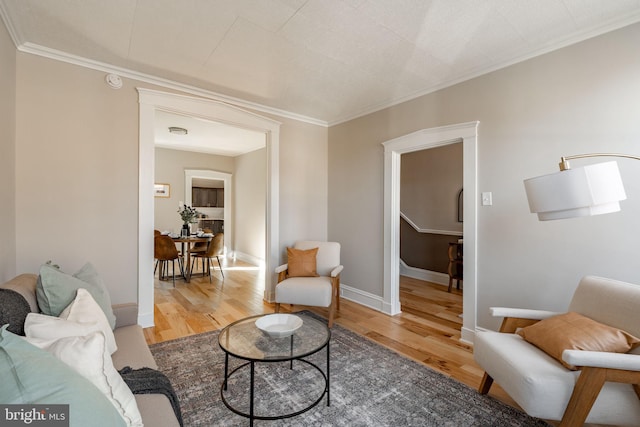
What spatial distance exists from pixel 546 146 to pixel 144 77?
12.6 feet

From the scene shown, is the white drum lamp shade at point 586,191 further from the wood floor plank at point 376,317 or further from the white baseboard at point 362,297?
the white baseboard at point 362,297

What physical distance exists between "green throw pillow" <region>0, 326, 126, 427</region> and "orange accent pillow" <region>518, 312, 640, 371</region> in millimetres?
2052

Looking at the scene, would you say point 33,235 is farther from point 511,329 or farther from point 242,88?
point 511,329

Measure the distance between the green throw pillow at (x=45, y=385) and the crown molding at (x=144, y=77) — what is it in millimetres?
2875

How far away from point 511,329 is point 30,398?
8.07 feet

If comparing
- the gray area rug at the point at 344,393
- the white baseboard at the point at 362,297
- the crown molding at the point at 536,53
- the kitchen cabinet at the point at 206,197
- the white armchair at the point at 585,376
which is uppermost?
the crown molding at the point at 536,53

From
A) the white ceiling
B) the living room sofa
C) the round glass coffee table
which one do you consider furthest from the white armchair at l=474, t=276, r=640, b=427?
the white ceiling

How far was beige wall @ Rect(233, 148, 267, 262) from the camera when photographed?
6.39 meters

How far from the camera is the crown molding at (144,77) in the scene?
2.52 m

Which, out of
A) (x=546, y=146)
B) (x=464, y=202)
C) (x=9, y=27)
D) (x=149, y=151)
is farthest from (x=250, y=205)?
(x=546, y=146)

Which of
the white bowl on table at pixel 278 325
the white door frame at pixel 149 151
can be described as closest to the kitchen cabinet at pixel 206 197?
the white door frame at pixel 149 151

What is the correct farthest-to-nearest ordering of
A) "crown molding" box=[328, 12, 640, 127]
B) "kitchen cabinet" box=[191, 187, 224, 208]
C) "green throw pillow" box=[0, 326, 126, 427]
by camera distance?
1. "kitchen cabinet" box=[191, 187, 224, 208]
2. "crown molding" box=[328, 12, 640, 127]
3. "green throw pillow" box=[0, 326, 126, 427]

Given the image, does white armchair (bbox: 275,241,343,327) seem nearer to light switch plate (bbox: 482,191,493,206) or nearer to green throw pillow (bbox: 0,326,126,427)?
light switch plate (bbox: 482,191,493,206)

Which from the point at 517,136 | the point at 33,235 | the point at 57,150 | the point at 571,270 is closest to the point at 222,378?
Answer: the point at 33,235
